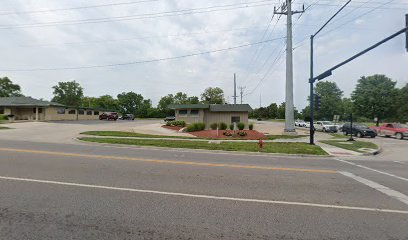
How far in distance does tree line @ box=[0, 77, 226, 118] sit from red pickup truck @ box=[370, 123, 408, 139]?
6027cm

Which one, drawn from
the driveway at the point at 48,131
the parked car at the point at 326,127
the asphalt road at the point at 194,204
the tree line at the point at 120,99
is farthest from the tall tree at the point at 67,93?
the asphalt road at the point at 194,204

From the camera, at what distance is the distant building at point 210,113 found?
37.1 meters

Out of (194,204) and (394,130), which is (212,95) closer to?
(394,130)

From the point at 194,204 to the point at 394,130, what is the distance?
3444cm

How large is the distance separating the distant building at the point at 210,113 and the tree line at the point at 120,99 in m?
47.4

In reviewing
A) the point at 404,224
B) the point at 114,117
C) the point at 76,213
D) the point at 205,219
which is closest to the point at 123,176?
the point at 76,213

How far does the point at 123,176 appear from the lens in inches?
297

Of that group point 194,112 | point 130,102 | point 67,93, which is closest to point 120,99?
point 130,102

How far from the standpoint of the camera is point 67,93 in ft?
302

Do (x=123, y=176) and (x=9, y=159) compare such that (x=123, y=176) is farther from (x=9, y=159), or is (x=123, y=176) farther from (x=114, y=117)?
(x=114, y=117)

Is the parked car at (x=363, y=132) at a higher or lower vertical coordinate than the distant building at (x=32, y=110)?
lower

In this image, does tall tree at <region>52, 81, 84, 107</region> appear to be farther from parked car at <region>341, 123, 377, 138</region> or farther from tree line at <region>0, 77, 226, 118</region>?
parked car at <region>341, 123, 377, 138</region>

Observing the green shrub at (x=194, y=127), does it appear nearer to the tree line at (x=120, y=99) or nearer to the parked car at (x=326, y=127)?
the parked car at (x=326, y=127)

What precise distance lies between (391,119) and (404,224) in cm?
7030
